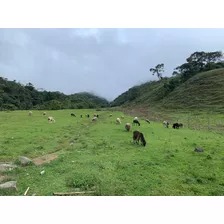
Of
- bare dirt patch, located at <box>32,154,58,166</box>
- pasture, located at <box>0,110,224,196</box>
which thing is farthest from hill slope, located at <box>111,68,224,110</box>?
bare dirt patch, located at <box>32,154,58,166</box>

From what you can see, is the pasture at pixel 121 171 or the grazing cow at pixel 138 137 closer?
the pasture at pixel 121 171

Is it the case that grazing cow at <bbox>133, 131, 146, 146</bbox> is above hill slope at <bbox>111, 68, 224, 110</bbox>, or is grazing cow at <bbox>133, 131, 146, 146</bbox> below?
below

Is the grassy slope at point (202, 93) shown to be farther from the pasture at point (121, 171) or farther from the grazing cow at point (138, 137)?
the pasture at point (121, 171)

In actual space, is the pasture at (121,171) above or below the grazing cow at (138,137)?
below

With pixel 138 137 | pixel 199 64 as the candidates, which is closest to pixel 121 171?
pixel 138 137

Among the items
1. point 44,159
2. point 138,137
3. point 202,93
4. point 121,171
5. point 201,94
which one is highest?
point 202,93

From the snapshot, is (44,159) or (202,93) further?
(202,93)

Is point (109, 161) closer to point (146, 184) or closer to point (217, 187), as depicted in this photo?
point (146, 184)

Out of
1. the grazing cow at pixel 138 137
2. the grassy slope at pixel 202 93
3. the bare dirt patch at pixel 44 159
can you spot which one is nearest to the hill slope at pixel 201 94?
the grassy slope at pixel 202 93

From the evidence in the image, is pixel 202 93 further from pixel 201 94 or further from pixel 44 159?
pixel 44 159

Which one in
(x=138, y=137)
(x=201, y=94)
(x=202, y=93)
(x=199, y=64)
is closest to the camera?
(x=138, y=137)

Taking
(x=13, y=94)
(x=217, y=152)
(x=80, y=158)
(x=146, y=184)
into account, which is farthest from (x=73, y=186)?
(x=13, y=94)

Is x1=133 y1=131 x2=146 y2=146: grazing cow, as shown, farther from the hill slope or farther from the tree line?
the tree line

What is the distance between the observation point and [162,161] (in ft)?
40.4
